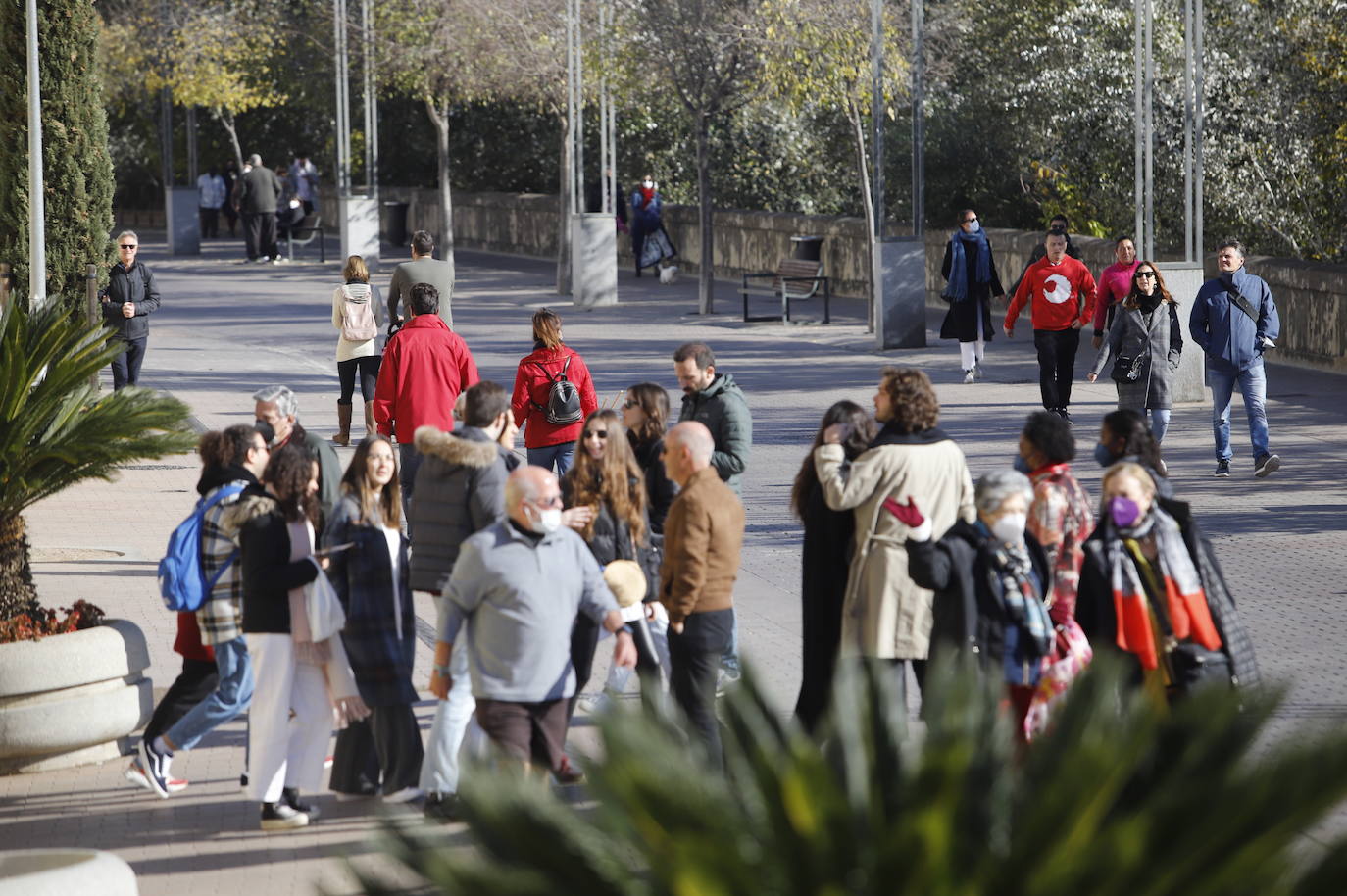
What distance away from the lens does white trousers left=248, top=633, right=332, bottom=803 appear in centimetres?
670

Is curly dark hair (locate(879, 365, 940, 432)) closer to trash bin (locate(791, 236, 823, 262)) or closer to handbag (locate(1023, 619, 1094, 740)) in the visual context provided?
handbag (locate(1023, 619, 1094, 740))

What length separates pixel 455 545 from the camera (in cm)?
734

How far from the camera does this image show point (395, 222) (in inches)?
1698

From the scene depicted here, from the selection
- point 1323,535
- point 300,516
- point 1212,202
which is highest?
point 1212,202

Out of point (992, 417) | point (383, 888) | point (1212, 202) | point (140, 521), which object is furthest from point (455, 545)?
point (1212, 202)

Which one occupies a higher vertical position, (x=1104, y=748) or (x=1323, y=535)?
(x=1104, y=748)

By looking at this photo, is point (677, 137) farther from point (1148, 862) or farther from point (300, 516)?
point (1148, 862)

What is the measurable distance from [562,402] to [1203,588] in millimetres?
4900

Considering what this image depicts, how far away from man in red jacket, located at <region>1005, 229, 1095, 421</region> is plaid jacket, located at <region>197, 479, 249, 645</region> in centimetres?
1097

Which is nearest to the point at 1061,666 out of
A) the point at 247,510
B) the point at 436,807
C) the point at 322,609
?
the point at 436,807

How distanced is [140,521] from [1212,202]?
1540 centimetres

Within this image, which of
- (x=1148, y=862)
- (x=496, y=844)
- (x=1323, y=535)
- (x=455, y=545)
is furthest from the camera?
(x=1323, y=535)

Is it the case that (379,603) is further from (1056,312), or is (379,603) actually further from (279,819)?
(1056,312)

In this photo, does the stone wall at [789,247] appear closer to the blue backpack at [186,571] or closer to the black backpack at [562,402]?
the black backpack at [562,402]
